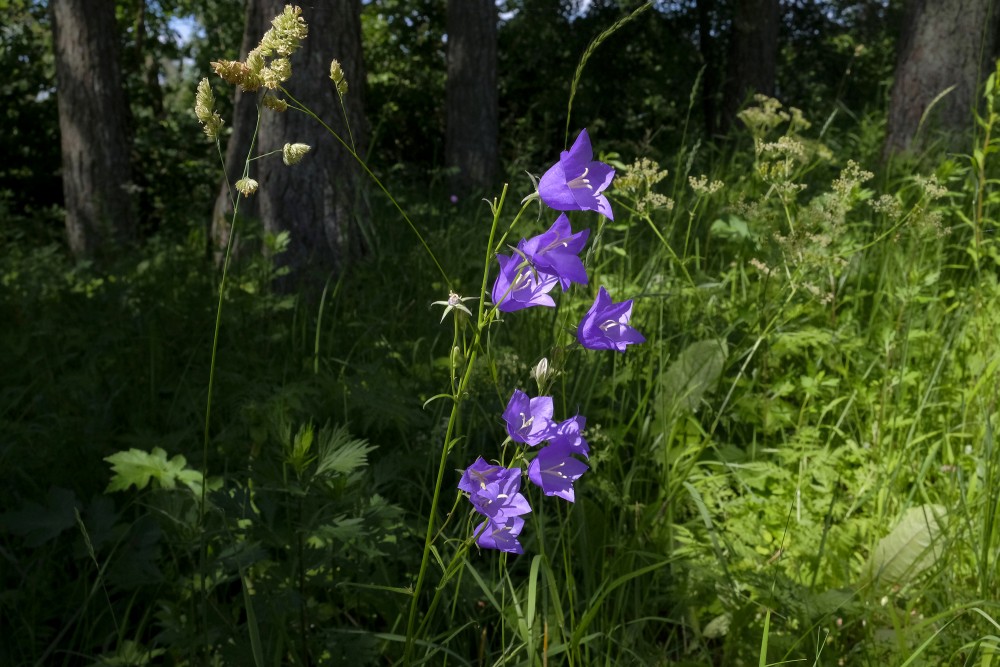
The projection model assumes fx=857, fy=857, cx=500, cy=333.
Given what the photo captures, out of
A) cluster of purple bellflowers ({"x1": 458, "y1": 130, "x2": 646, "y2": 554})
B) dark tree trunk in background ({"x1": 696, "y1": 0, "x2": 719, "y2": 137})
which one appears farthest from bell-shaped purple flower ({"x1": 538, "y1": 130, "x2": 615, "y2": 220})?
dark tree trunk in background ({"x1": 696, "y1": 0, "x2": 719, "y2": 137})

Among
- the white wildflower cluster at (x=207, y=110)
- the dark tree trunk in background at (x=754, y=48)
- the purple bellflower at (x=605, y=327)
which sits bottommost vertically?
the purple bellflower at (x=605, y=327)

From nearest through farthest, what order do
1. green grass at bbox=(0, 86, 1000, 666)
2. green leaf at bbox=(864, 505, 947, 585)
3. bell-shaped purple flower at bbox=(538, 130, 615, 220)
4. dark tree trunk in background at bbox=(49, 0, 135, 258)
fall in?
bell-shaped purple flower at bbox=(538, 130, 615, 220) → green grass at bbox=(0, 86, 1000, 666) → green leaf at bbox=(864, 505, 947, 585) → dark tree trunk in background at bbox=(49, 0, 135, 258)

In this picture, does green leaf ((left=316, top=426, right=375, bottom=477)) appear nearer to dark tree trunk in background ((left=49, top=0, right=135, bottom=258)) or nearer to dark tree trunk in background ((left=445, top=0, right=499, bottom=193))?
dark tree trunk in background ((left=445, top=0, right=499, bottom=193))

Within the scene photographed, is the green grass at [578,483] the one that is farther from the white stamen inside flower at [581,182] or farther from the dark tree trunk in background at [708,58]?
the dark tree trunk in background at [708,58]

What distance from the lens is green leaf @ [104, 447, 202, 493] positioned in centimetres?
164

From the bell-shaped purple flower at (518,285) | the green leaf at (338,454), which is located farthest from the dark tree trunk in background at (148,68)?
the bell-shaped purple flower at (518,285)

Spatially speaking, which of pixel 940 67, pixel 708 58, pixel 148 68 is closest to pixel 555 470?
pixel 940 67

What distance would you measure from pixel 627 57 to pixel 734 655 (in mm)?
10496

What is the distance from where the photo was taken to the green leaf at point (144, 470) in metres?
1.64

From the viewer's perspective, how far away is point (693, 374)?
2.28 metres

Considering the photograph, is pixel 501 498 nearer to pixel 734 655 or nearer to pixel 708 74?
pixel 734 655

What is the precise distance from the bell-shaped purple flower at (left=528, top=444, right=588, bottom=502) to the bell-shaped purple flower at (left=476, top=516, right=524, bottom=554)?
58 millimetres

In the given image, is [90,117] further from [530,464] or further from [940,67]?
[530,464]

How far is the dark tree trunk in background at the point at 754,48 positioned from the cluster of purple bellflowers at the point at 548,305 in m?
8.88
